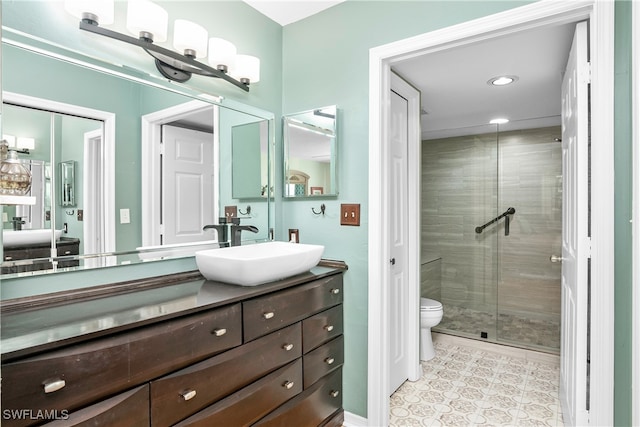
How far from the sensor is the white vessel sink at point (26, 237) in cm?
126

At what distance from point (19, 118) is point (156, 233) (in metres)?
0.67

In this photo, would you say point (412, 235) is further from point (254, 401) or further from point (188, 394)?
point (188, 394)

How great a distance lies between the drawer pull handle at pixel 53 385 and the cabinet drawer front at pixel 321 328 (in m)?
1.00

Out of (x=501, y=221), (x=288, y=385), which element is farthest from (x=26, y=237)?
(x=501, y=221)

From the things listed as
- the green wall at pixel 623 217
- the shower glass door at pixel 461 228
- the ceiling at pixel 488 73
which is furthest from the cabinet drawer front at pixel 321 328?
the shower glass door at pixel 461 228

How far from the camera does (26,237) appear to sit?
1304mm

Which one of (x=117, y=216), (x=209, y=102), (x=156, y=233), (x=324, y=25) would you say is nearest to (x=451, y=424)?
(x=156, y=233)

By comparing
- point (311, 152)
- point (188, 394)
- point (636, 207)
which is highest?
point (311, 152)

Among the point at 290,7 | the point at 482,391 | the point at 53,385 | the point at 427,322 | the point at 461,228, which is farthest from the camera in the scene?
the point at 461,228

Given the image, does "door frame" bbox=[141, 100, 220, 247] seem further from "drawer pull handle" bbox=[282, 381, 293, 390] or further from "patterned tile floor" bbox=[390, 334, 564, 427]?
"patterned tile floor" bbox=[390, 334, 564, 427]

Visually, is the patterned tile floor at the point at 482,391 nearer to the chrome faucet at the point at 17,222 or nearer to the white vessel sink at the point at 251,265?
the white vessel sink at the point at 251,265

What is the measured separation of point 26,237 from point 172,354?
0.71 meters

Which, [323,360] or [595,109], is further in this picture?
[323,360]

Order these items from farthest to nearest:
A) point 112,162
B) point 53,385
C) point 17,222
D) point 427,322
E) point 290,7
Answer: point 427,322
point 290,7
point 112,162
point 17,222
point 53,385
